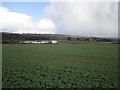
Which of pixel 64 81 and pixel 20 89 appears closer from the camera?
pixel 20 89

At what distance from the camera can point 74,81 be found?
14.8 m

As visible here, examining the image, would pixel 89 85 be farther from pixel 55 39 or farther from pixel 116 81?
pixel 55 39

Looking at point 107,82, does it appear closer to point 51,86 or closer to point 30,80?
point 51,86

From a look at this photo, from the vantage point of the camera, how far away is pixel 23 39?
107438mm

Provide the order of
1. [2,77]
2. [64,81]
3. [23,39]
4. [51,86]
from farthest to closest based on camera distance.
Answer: [23,39] → [2,77] → [64,81] → [51,86]

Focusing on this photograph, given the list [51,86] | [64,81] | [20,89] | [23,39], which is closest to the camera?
[20,89]

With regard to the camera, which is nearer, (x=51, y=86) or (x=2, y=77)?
(x=51, y=86)

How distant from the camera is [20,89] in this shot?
40.5ft

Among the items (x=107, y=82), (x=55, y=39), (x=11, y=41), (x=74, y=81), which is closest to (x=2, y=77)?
(x=74, y=81)

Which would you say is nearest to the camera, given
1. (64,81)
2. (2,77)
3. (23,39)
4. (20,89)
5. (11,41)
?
(20,89)

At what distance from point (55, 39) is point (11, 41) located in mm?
23233

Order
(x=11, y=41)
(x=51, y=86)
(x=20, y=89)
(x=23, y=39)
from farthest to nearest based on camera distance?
1. (x=23, y=39)
2. (x=11, y=41)
3. (x=51, y=86)
4. (x=20, y=89)

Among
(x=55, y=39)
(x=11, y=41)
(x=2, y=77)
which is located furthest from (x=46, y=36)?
(x=2, y=77)

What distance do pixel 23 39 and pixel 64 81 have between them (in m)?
94.6
